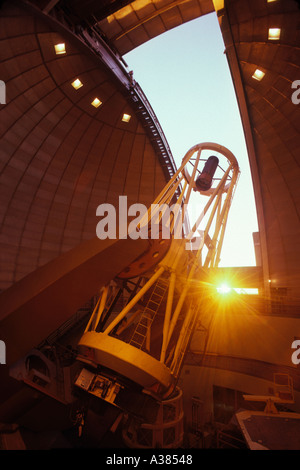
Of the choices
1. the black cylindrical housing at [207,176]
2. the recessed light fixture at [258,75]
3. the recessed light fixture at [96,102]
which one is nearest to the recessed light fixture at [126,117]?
the recessed light fixture at [96,102]

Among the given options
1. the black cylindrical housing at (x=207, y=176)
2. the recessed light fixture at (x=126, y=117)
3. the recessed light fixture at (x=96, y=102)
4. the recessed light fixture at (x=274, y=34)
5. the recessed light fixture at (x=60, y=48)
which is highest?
the recessed light fixture at (x=60, y=48)

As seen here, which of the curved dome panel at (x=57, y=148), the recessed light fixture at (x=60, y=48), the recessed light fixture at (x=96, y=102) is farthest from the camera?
the recessed light fixture at (x=96, y=102)

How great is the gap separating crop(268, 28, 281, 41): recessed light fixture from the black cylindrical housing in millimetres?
7516

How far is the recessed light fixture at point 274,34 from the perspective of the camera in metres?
15.2

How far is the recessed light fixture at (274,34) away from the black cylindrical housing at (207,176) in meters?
7.52

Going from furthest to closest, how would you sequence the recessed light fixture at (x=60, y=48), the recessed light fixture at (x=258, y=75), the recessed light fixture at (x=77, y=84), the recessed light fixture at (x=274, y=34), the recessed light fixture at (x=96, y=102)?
the recessed light fixture at (x=96, y=102)
the recessed light fixture at (x=77, y=84)
the recessed light fixture at (x=258, y=75)
the recessed light fixture at (x=60, y=48)
the recessed light fixture at (x=274, y=34)

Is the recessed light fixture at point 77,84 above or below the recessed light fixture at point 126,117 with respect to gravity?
above

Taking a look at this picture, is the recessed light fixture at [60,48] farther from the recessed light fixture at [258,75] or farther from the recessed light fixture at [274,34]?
the recessed light fixture at [258,75]

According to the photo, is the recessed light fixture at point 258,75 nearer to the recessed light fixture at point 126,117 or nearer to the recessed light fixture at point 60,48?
the recessed light fixture at point 126,117

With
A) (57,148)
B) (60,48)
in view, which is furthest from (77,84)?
(57,148)

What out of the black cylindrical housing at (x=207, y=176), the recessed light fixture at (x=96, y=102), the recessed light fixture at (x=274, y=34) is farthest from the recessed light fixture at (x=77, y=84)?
the recessed light fixture at (x=274, y=34)

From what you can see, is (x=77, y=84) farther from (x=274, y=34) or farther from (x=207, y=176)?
(x=274, y=34)

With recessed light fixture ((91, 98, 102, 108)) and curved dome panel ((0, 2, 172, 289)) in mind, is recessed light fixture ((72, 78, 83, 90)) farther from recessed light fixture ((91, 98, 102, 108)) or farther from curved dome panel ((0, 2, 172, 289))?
recessed light fixture ((91, 98, 102, 108))

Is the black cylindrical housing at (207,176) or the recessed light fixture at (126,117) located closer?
the black cylindrical housing at (207,176)
